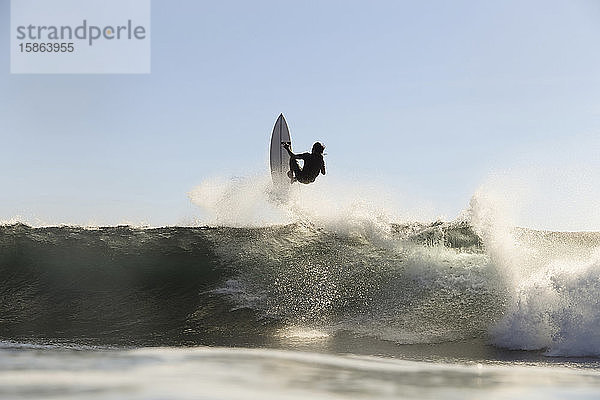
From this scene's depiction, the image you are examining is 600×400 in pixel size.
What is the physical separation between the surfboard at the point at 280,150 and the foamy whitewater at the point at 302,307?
2.77 feet

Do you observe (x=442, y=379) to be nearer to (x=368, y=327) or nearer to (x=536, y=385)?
(x=536, y=385)

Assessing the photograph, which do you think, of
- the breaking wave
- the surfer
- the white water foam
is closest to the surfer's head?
the surfer

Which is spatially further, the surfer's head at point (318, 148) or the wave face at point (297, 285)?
the surfer's head at point (318, 148)

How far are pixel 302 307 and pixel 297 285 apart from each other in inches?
31.9

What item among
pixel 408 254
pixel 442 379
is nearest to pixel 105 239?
pixel 408 254

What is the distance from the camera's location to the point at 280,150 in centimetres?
1195

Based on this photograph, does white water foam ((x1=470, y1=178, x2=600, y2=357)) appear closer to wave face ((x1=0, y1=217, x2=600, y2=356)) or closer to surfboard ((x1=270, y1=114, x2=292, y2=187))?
wave face ((x1=0, y1=217, x2=600, y2=356))

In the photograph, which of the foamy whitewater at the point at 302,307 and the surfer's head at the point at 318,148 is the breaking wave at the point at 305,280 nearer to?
the foamy whitewater at the point at 302,307

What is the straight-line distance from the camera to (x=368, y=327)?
7.80 metres

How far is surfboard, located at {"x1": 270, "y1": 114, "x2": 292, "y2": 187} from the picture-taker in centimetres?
1194

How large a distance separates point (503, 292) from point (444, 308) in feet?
3.04

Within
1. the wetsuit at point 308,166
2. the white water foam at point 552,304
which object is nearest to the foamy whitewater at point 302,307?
the white water foam at point 552,304

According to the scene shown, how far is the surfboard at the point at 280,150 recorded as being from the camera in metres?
11.9

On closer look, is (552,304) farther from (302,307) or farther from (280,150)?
(280,150)
